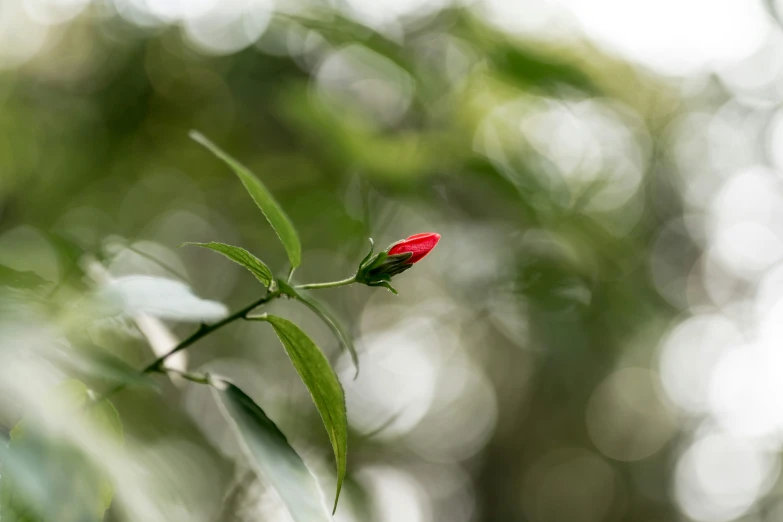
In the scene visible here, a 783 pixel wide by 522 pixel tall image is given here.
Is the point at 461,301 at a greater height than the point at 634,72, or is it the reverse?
the point at 634,72

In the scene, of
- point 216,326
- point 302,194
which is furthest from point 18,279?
point 302,194

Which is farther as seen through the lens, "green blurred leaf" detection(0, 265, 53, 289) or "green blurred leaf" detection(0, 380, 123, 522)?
"green blurred leaf" detection(0, 265, 53, 289)

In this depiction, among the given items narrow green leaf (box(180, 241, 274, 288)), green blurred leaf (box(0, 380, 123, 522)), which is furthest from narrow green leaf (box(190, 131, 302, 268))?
green blurred leaf (box(0, 380, 123, 522))

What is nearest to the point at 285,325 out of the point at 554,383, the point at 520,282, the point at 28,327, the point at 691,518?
the point at 28,327

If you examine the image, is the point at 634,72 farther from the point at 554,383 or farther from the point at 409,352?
the point at 554,383

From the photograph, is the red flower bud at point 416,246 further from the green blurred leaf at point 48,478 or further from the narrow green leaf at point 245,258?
the green blurred leaf at point 48,478

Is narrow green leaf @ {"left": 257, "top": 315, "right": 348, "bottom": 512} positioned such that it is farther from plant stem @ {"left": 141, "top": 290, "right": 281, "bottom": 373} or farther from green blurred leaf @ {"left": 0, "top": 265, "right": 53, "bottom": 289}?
green blurred leaf @ {"left": 0, "top": 265, "right": 53, "bottom": 289}

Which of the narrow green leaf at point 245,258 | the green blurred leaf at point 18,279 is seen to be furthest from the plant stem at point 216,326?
the green blurred leaf at point 18,279
